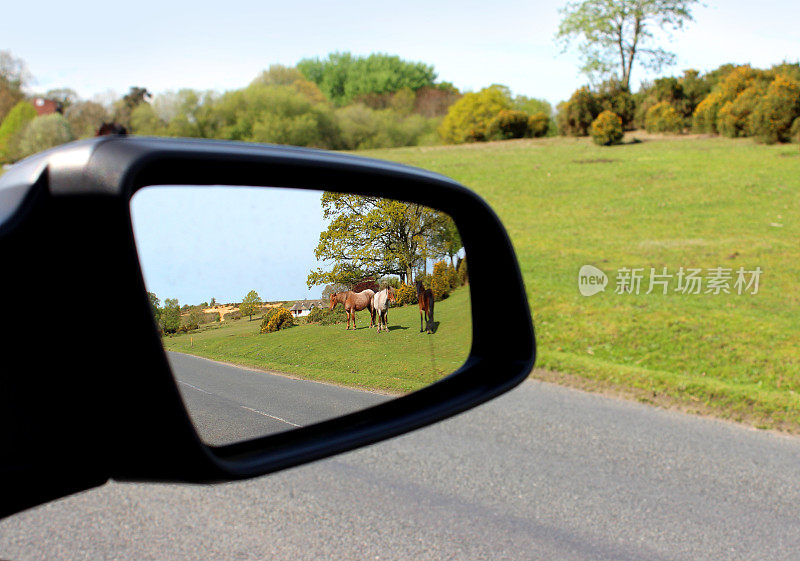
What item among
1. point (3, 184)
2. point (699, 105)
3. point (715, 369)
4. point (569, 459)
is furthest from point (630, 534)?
point (699, 105)

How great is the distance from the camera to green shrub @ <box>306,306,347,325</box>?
121 centimetres

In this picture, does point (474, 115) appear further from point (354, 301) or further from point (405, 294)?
point (354, 301)

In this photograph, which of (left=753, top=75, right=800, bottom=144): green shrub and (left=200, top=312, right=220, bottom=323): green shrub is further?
(left=753, top=75, right=800, bottom=144): green shrub

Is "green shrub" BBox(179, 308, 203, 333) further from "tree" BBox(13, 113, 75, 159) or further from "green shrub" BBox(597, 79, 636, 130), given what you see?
"green shrub" BBox(597, 79, 636, 130)

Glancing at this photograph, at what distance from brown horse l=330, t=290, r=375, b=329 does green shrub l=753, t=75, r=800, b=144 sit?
2572 cm

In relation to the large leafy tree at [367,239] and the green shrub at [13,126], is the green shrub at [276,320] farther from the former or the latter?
the green shrub at [13,126]

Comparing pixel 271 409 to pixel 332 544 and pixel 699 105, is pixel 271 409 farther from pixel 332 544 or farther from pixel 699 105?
pixel 699 105

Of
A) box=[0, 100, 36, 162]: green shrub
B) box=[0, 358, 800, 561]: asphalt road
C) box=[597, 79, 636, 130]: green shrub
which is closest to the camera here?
box=[0, 358, 800, 561]: asphalt road

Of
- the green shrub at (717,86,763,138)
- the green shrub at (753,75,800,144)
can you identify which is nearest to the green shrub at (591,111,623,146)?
the green shrub at (717,86,763,138)

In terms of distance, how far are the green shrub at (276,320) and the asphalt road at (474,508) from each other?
253 centimetres

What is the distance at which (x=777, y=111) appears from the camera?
23.1 meters

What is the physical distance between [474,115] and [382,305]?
36.7 metres

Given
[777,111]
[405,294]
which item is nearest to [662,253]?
[777,111]

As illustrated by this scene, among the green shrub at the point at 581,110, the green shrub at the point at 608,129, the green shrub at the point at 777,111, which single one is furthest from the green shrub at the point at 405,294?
the green shrub at the point at 581,110
